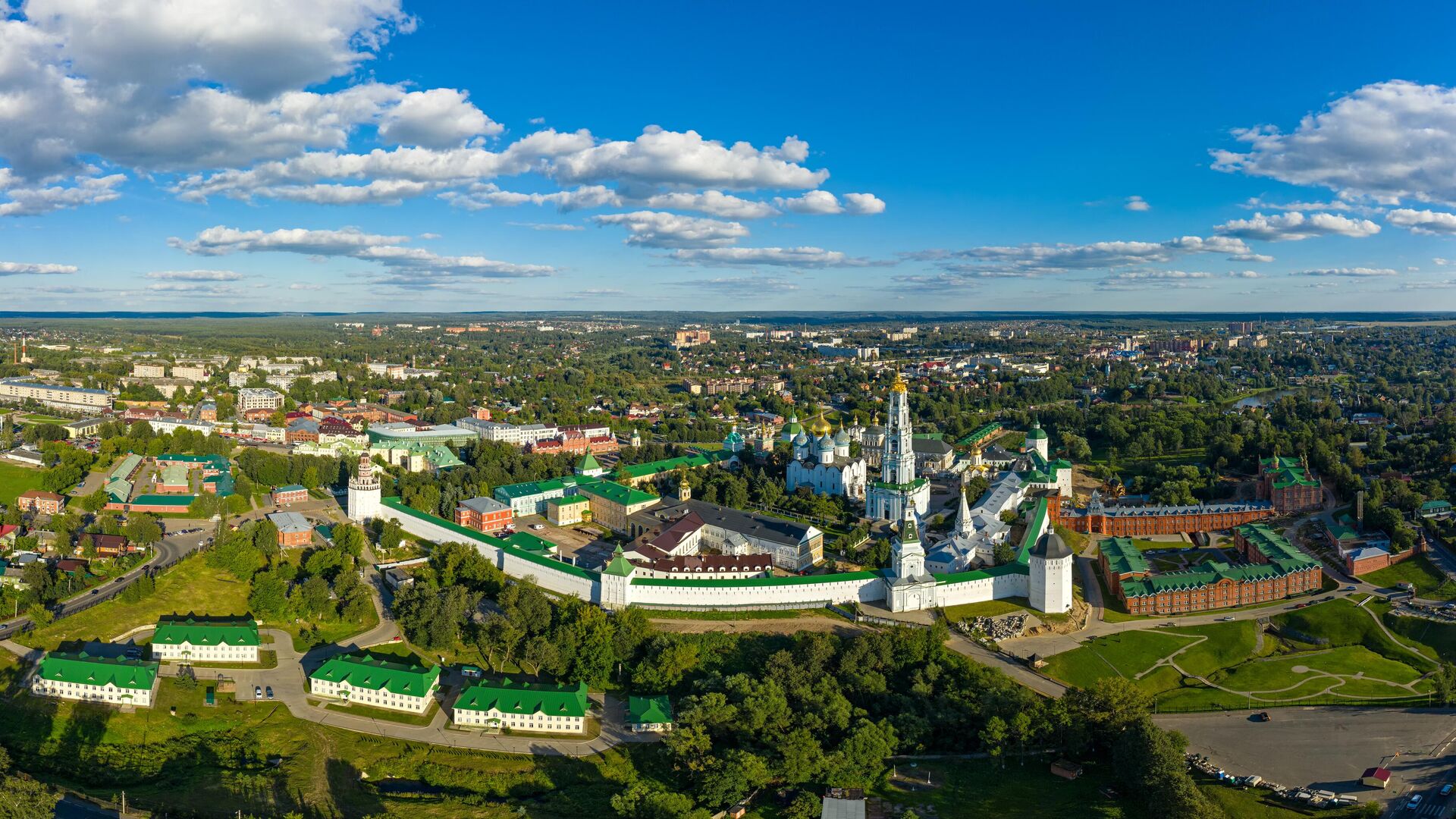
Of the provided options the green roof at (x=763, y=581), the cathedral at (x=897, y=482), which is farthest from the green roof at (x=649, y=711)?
the cathedral at (x=897, y=482)

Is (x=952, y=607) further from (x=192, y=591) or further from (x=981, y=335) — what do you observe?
(x=981, y=335)

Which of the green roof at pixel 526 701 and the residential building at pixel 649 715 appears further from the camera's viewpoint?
the green roof at pixel 526 701

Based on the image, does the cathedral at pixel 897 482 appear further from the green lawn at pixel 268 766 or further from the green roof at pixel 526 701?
the green lawn at pixel 268 766

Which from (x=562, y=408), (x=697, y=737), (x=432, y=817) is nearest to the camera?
(x=432, y=817)

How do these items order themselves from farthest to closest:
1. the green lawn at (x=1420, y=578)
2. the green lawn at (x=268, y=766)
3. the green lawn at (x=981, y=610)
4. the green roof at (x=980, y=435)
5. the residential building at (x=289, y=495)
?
1. the green roof at (x=980, y=435)
2. the residential building at (x=289, y=495)
3. the green lawn at (x=1420, y=578)
4. the green lawn at (x=981, y=610)
5. the green lawn at (x=268, y=766)

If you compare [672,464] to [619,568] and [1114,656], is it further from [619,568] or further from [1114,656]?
[1114,656]

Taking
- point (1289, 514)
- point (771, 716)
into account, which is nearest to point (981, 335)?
point (1289, 514)

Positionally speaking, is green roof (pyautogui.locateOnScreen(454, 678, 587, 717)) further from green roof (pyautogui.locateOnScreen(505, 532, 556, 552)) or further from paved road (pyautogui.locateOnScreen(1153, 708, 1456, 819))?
paved road (pyautogui.locateOnScreen(1153, 708, 1456, 819))
